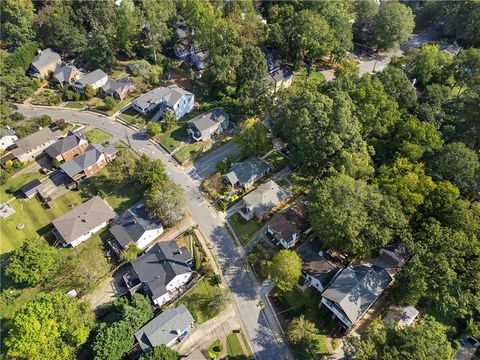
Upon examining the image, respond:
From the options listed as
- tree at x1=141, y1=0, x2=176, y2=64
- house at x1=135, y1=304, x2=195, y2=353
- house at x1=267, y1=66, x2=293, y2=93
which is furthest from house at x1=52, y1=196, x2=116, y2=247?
tree at x1=141, y1=0, x2=176, y2=64

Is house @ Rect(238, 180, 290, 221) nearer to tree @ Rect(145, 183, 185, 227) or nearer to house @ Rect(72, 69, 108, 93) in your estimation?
tree @ Rect(145, 183, 185, 227)

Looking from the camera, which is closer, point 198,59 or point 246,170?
point 246,170

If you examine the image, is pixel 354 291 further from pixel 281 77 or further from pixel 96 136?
pixel 96 136

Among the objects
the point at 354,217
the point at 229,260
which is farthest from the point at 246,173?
the point at 354,217

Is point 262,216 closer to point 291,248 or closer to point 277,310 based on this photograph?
point 291,248

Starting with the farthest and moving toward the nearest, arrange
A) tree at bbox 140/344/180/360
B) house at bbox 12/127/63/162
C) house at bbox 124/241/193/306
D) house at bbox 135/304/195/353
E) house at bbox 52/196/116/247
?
house at bbox 12/127/63/162
house at bbox 52/196/116/247
house at bbox 124/241/193/306
house at bbox 135/304/195/353
tree at bbox 140/344/180/360

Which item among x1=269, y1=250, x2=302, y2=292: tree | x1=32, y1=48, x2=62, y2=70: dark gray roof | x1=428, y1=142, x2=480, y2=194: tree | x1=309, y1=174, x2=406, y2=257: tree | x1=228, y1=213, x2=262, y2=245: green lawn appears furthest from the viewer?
x1=32, y1=48, x2=62, y2=70: dark gray roof
